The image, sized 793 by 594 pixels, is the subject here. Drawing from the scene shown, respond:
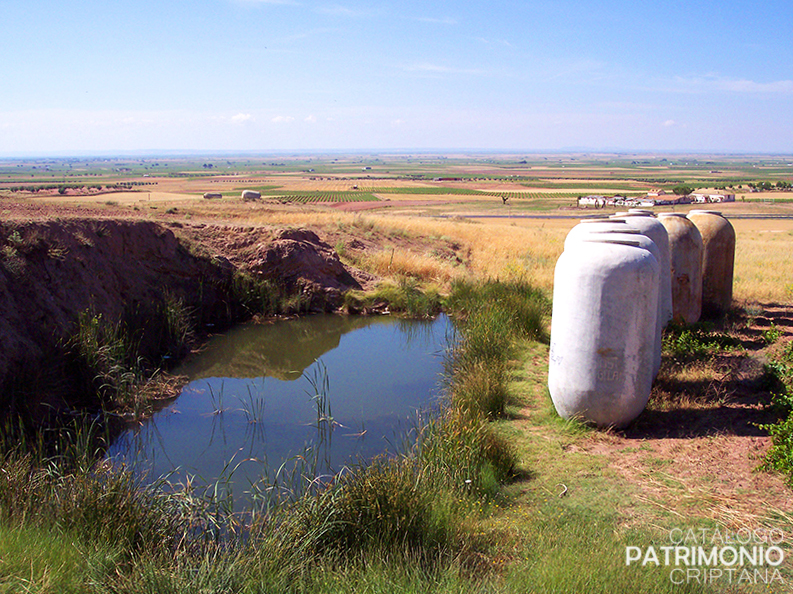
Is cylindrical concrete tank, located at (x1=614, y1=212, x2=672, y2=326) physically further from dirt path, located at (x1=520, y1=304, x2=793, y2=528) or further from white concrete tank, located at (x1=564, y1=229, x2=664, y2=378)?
white concrete tank, located at (x1=564, y1=229, x2=664, y2=378)

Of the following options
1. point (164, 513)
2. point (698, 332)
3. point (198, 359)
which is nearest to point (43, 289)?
point (198, 359)

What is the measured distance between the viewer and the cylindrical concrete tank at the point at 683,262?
10023 mm

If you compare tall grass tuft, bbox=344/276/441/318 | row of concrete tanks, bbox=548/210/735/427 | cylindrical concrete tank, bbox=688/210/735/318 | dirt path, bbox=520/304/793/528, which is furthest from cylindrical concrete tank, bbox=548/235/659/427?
tall grass tuft, bbox=344/276/441/318

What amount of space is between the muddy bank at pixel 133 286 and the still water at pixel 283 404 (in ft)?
3.26

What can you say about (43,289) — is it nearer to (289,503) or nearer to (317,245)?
(289,503)

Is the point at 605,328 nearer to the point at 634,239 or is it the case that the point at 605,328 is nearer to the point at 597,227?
the point at 634,239

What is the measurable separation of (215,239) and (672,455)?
12786 mm

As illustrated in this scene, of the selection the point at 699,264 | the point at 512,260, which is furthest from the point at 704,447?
the point at 512,260

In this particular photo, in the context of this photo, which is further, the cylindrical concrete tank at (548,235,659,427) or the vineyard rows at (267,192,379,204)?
the vineyard rows at (267,192,379,204)

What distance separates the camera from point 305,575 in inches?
151

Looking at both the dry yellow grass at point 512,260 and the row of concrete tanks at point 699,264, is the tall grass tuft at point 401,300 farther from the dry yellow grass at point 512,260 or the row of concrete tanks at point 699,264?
the row of concrete tanks at point 699,264

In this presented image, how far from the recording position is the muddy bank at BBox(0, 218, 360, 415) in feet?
27.0

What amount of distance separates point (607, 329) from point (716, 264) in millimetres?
6318

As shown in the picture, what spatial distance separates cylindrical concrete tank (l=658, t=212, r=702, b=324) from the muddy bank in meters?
8.00
